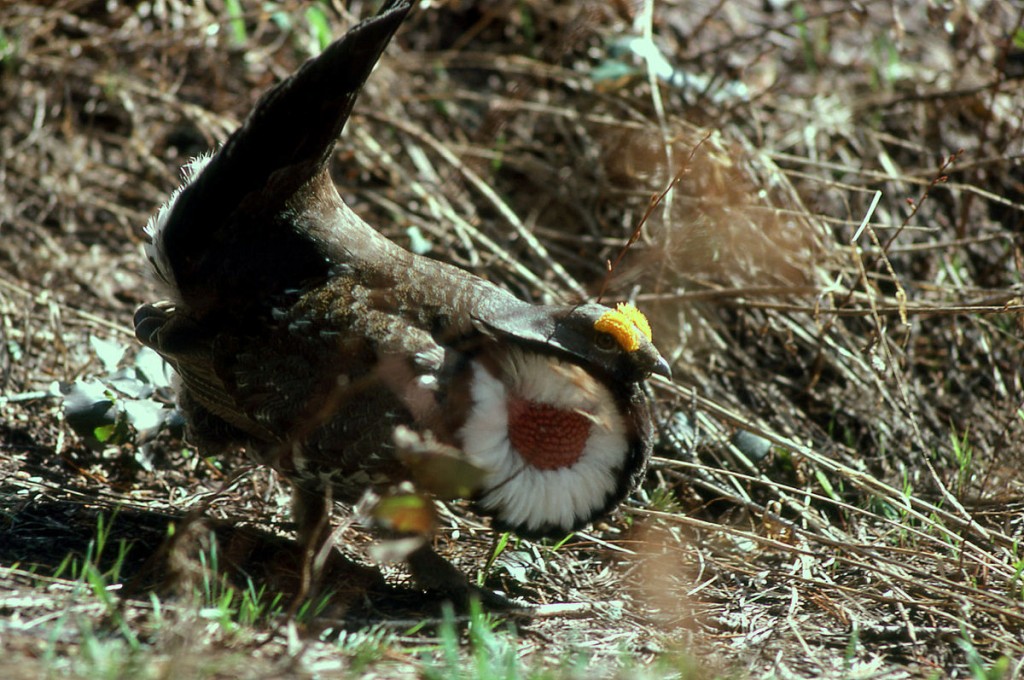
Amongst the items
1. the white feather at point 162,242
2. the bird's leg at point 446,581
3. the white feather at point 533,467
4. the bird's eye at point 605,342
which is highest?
the white feather at point 162,242

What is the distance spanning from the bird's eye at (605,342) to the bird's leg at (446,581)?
3.26 ft

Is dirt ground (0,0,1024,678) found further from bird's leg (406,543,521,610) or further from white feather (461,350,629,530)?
white feather (461,350,629,530)

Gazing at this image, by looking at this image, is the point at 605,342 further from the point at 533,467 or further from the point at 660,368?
the point at 533,467

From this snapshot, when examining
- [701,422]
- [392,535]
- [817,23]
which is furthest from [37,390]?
[817,23]

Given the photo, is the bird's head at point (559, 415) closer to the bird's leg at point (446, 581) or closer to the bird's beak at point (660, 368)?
the bird's beak at point (660, 368)

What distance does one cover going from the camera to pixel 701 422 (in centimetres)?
520

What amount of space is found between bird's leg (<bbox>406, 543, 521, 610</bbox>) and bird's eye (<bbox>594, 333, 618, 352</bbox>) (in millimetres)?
994

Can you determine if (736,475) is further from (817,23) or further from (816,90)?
(817,23)

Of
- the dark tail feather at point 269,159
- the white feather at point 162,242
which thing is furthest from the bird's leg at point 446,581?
the white feather at point 162,242

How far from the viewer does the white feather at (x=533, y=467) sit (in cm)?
372

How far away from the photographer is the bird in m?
3.74

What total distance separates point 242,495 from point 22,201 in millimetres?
2874

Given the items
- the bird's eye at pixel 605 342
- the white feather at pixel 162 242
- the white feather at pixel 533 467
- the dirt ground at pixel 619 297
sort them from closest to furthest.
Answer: the dirt ground at pixel 619 297, the white feather at pixel 533 467, the bird's eye at pixel 605 342, the white feather at pixel 162 242

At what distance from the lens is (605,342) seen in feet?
12.8
